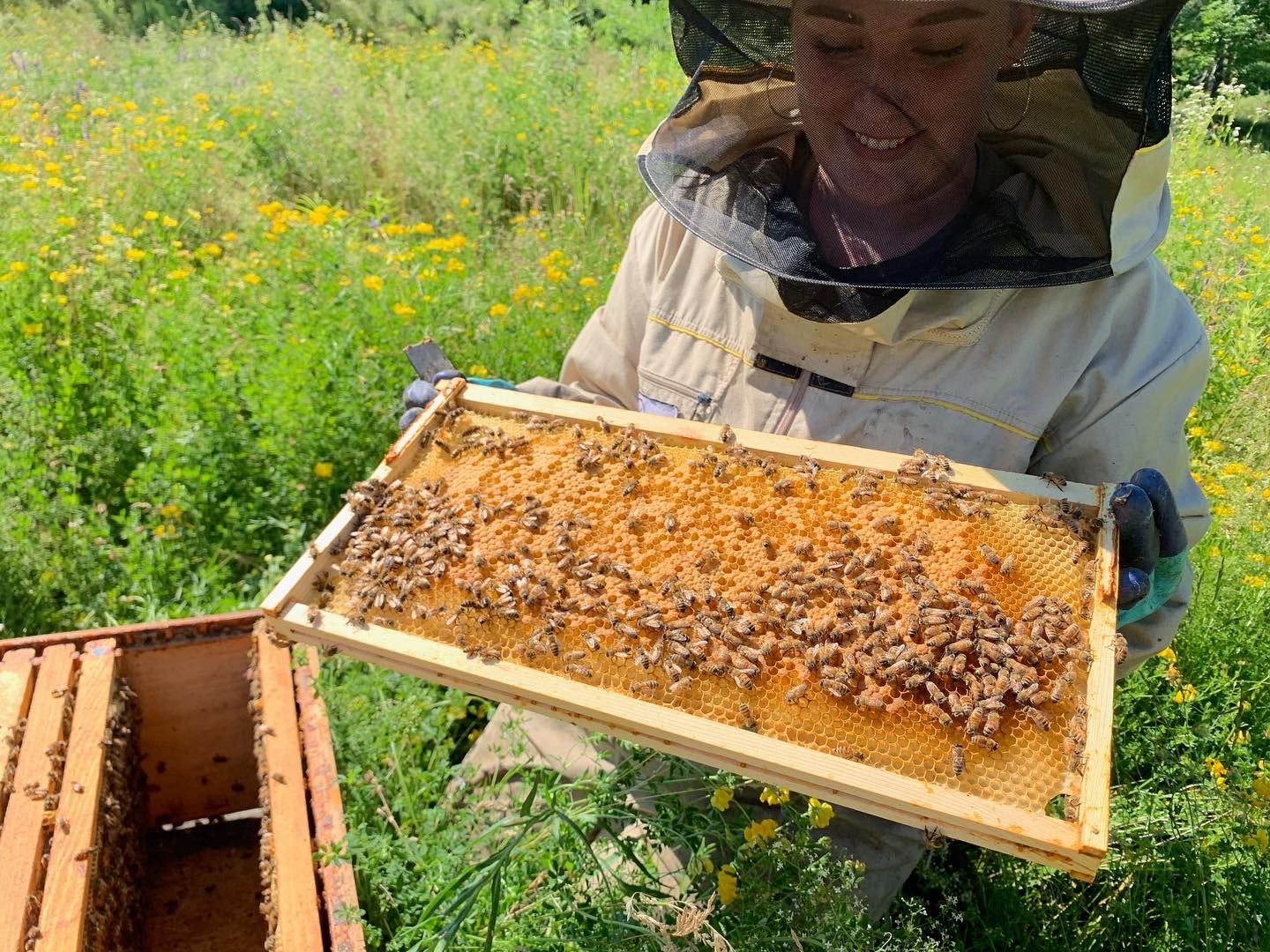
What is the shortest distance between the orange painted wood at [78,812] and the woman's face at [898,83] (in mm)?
2938

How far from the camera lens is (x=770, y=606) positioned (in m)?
2.17

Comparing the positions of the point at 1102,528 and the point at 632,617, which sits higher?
the point at 1102,528

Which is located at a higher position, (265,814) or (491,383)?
(491,383)

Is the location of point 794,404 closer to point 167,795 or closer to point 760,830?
point 760,830

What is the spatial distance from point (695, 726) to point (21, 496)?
3.91m

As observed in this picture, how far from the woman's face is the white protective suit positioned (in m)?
0.38

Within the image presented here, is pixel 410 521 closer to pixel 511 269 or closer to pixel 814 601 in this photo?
pixel 814 601

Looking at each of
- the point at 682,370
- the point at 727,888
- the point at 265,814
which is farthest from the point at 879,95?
the point at 265,814

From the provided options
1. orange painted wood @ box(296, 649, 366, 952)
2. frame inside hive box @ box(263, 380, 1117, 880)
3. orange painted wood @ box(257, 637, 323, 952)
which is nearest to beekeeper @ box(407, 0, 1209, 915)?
frame inside hive box @ box(263, 380, 1117, 880)

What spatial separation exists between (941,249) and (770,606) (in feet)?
3.66

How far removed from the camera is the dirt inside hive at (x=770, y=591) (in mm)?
1935

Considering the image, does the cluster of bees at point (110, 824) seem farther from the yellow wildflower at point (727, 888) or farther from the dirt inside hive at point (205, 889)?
the yellow wildflower at point (727, 888)

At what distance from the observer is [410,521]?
255cm

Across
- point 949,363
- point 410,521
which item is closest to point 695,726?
point 410,521
